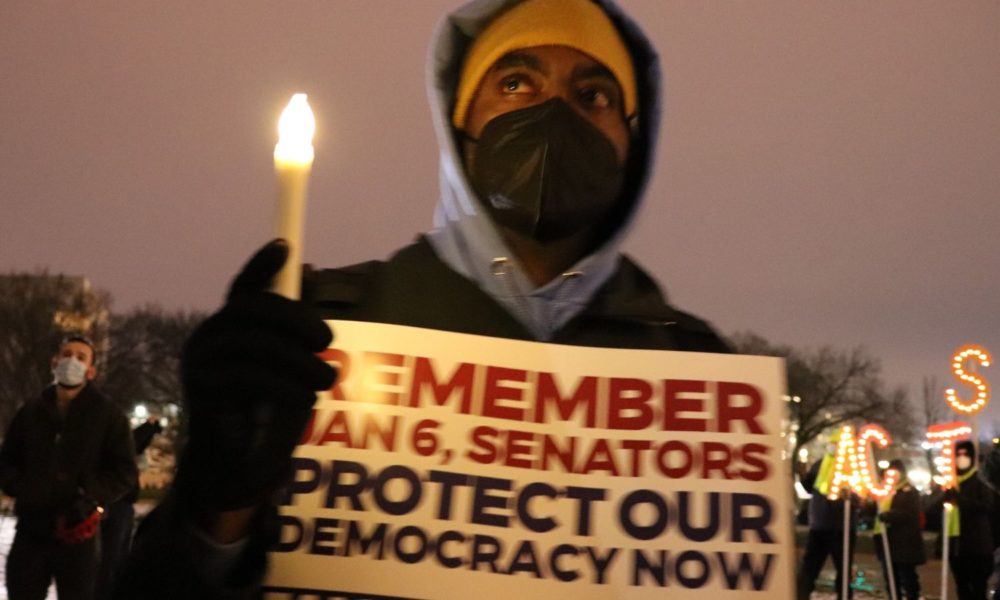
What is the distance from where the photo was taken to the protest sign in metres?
1.89

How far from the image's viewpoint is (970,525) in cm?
1138

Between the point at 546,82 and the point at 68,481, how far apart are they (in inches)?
196

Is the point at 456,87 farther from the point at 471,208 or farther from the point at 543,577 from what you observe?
the point at 543,577

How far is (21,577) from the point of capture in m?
6.20

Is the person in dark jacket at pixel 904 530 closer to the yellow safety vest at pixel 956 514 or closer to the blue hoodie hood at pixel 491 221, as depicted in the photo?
the yellow safety vest at pixel 956 514

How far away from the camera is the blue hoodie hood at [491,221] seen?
224cm

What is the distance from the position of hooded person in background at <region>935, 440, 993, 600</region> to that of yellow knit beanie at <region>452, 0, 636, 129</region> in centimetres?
1012

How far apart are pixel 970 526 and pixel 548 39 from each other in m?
10.8

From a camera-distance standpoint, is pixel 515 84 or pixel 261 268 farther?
pixel 515 84

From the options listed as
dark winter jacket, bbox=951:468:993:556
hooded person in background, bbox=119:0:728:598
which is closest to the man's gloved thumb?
hooded person in background, bbox=119:0:728:598

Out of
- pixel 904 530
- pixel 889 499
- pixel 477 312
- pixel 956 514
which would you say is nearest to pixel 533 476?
pixel 477 312

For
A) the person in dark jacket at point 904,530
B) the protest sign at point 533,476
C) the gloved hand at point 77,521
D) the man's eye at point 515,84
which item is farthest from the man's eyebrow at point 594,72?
the person in dark jacket at point 904,530

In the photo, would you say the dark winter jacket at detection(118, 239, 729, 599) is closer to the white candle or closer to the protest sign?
the protest sign

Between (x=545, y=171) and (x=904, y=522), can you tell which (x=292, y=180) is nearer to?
(x=545, y=171)
